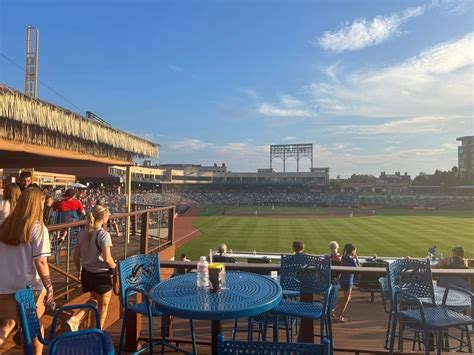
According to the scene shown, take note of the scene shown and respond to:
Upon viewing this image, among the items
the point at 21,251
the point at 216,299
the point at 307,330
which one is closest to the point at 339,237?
the point at 307,330

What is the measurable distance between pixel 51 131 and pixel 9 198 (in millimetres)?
1549

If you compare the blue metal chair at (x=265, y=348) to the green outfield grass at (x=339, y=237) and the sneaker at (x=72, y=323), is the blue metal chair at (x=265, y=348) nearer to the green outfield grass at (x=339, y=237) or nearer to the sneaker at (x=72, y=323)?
the sneaker at (x=72, y=323)

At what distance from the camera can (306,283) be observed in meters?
3.72

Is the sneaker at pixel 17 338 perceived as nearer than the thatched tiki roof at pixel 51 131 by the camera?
Yes

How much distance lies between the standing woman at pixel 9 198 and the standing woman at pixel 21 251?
2.94 ft

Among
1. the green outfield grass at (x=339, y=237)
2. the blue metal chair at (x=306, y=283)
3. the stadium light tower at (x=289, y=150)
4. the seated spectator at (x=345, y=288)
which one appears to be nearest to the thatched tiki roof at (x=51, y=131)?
the blue metal chair at (x=306, y=283)

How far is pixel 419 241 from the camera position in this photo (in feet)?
83.6

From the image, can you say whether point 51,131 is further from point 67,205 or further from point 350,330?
point 350,330

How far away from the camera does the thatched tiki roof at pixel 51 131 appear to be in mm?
4168

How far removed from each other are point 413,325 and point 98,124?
568 centimetres

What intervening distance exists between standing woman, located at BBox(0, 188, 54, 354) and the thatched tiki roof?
164cm

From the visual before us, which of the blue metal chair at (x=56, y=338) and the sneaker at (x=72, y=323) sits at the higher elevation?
the blue metal chair at (x=56, y=338)

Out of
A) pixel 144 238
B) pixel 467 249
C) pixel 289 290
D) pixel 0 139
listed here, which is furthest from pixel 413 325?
pixel 467 249

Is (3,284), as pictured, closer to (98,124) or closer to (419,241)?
(98,124)
